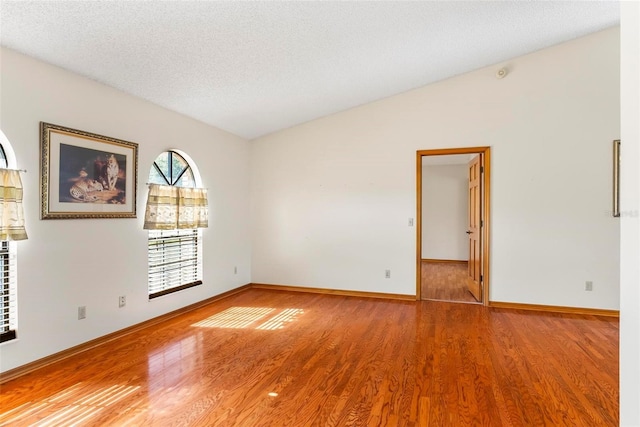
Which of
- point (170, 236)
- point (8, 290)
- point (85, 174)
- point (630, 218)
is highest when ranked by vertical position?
point (85, 174)

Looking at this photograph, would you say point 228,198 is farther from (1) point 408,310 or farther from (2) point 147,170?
(1) point 408,310

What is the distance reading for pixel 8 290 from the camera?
101 inches

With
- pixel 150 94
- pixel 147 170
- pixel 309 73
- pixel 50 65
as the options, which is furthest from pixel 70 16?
pixel 309 73

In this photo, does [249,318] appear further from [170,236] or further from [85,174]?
[85,174]

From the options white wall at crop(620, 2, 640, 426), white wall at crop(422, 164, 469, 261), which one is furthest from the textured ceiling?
white wall at crop(422, 164, 469, 261)

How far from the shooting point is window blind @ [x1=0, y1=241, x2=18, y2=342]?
256 centimetres

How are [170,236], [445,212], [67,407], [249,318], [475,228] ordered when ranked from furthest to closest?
1. [445,212]
2. [475,228]
3. [170,236]
4. [249,318]
5. [67,407]

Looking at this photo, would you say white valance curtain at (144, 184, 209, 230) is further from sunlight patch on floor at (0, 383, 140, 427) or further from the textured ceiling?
sunlight patch on floor at (0, 383, 140, 427)

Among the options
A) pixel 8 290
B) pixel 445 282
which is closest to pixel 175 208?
pixel 8 290

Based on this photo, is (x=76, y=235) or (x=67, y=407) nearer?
(x=67, y=407)

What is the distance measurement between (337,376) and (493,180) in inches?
132

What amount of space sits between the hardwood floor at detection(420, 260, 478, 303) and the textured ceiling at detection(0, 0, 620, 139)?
10.0 ft

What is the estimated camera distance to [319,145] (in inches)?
209

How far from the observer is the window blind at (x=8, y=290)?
256 centimetres
